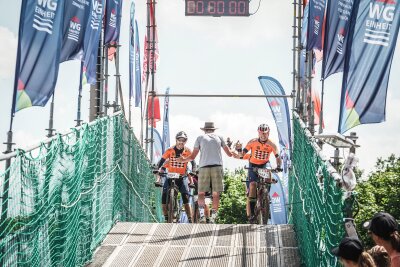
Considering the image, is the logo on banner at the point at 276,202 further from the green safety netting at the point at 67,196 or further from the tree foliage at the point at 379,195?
the tree foliage at the point at 379,195

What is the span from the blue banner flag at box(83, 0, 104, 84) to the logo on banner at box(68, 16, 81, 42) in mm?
177

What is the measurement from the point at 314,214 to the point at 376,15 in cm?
348

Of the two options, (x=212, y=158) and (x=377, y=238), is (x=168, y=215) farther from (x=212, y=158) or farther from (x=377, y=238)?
(x=377, y=238)

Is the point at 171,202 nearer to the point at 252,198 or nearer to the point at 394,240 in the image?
the point at 252,198

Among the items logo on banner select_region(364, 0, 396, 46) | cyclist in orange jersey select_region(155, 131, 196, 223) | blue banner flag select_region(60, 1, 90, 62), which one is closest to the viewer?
logo on banner select_region(364, 0, 396, 46)

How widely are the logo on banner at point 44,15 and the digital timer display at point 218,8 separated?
10363 millimetres

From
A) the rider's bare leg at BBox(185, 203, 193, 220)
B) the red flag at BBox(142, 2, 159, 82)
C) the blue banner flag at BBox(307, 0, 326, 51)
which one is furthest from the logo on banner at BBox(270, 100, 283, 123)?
the blue banner flag at BBox(307, 0, 326, 51)

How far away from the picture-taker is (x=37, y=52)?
10242 millimetres

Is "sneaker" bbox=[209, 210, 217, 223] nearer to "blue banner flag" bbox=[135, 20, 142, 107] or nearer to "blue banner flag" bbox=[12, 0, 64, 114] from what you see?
"blue banner flag" bbox=[12, 0, 64, 114]

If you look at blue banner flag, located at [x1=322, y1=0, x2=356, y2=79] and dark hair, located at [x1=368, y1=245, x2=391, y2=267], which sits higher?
blue banner flag, located at [x1=322, y1=0, x2=356, y2=79]

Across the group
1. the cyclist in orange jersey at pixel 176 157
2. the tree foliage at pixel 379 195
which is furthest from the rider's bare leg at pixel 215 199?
the tree foliage at pixel 379 195

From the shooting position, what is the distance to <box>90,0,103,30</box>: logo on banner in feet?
40.4

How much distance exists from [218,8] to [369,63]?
10.6 metres

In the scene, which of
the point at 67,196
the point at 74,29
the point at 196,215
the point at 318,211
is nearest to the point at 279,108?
the point at 196,215
